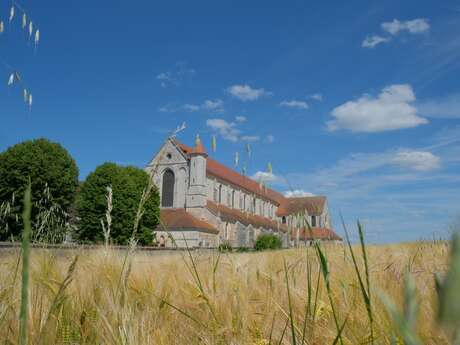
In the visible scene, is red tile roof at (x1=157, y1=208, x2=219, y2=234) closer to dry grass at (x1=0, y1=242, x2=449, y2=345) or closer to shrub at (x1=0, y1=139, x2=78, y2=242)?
shrub at (x1=0, y1=139, x2=78, y2=242)

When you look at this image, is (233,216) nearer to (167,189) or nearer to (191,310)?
(167,189)

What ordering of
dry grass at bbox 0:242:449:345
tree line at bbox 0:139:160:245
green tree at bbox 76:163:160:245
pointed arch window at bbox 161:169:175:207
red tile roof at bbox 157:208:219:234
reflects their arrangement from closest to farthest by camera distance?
dry grass at bbox 0:242:449:345, tree line at bbox 0:139:160:245, green tree at bbox 76:163:160:245, red tile roof at bbox 157:208:219:234, pointed arch window at bbox 161:169:175:207

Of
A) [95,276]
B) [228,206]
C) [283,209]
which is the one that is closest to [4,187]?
[228,206]

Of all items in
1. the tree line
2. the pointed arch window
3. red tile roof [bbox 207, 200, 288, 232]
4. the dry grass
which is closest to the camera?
the dry grass

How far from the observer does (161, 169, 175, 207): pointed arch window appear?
54250 millimetres

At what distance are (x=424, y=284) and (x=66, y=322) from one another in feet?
7.66

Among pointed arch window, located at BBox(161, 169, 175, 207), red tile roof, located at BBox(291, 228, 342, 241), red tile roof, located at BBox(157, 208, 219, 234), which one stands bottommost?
red tile roof, located at BBox(291, 228, 342, 241)

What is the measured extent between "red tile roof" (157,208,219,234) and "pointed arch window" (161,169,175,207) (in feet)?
3.68

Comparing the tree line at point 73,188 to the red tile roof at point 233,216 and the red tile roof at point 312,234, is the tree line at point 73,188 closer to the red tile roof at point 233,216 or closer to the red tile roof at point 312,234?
the red tile roof at point 233,216

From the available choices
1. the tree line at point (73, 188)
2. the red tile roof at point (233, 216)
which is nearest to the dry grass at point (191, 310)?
the tree line at point (73, 188)

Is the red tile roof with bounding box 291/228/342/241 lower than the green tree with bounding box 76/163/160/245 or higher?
lower

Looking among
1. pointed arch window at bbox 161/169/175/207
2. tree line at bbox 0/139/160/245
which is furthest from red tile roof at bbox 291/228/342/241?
pointed arch window at bbox 161/169/175/207

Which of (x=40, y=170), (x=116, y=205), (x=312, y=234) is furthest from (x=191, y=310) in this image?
(x=40, y=170)

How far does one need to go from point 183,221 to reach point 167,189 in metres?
7.96
